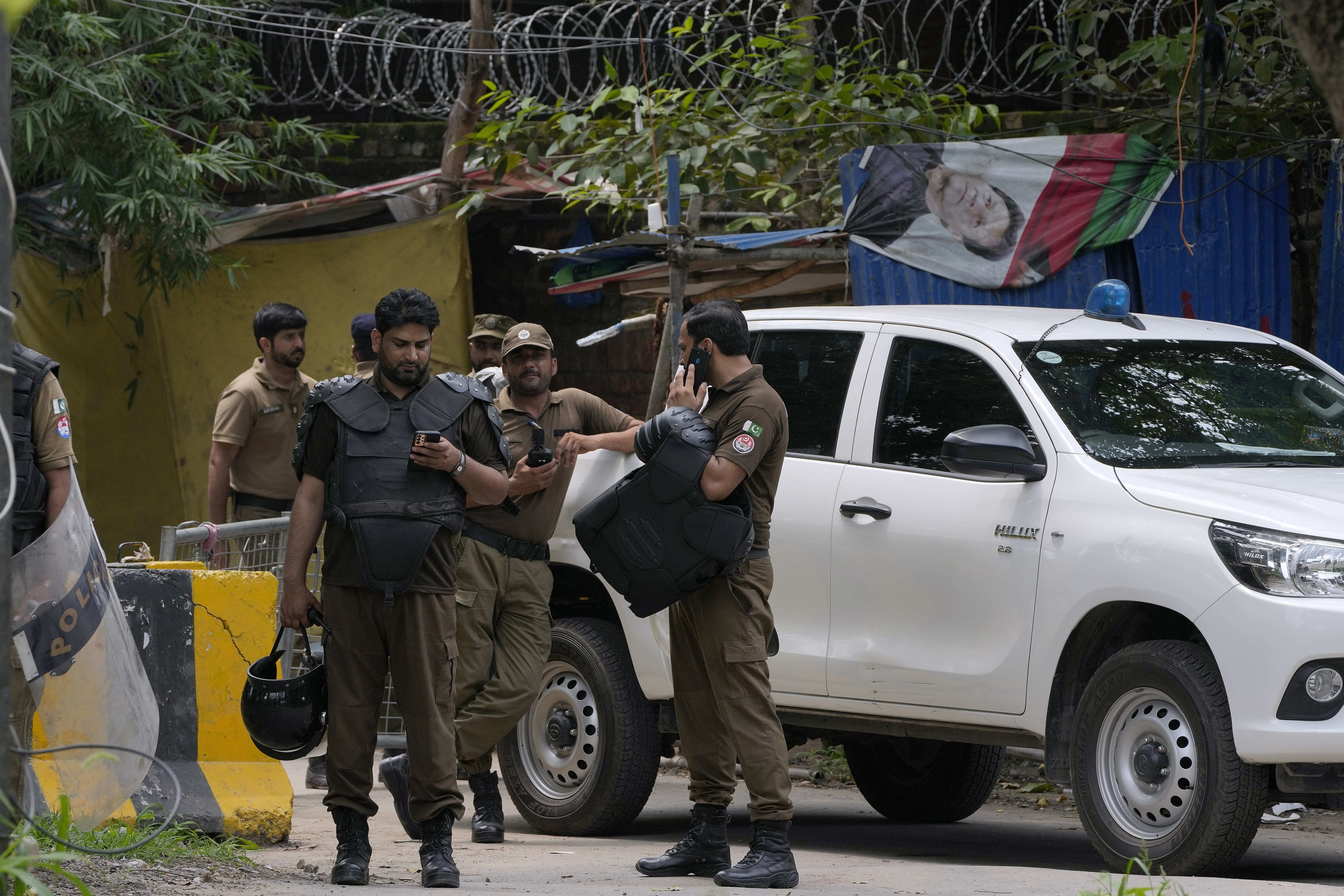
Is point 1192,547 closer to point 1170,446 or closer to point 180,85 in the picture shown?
point 1170,446

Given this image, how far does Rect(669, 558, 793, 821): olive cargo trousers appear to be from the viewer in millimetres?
5219

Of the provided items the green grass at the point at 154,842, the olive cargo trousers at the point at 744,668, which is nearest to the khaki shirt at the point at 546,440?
the olive cargo trousers at the point at 744,668

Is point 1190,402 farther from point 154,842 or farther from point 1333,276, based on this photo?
point 154,842

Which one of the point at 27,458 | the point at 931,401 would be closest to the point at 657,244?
the point at 931,401

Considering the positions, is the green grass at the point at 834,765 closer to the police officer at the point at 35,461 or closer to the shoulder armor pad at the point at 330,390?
the shoulder armor pad at the point at 330,390

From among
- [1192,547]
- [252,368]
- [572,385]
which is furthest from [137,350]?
[1192,547]

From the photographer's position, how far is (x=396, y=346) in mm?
5223

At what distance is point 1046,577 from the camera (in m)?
5.46

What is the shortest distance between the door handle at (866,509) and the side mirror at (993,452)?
399 millimetres

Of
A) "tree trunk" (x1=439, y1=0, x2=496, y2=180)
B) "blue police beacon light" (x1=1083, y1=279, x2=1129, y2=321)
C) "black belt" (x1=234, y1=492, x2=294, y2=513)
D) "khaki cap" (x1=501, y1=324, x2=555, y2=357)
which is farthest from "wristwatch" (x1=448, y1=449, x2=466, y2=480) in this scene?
"tree trunk" (x1=439, y1=0, x2=496, y2=180)

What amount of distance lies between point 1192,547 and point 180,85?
879 centimetres

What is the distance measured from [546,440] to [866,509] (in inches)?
57.6

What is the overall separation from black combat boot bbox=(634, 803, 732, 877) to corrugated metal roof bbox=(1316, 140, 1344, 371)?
167 inches

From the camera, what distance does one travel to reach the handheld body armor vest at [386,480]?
5.06 meters
